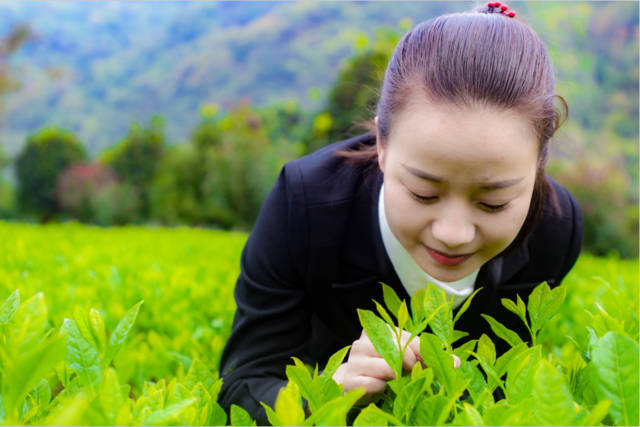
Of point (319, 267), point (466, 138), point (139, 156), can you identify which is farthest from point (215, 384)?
point (139, 156)

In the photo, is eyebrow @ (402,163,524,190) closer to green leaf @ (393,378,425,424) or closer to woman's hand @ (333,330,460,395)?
woman's hand @ (333,330,460,395)

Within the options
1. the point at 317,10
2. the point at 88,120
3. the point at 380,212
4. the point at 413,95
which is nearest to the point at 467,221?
the point at 413,95

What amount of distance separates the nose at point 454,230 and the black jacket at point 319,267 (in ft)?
1.62

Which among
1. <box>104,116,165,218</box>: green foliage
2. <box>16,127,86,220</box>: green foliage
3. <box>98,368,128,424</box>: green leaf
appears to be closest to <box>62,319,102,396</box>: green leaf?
<box>98,368,128,424</box>: green leaf

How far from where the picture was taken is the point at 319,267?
163cm

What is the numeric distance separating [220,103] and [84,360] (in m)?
13.5

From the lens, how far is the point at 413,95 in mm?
1318

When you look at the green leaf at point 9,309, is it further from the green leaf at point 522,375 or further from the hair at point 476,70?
the hair at point 476,70

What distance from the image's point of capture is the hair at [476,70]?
4.09 ft

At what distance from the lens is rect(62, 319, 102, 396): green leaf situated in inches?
29.1

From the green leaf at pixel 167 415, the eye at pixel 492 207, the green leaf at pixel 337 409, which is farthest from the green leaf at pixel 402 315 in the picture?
the eye at pixel 492 207

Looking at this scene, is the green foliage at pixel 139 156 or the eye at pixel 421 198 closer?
the eye at pixel 421 198

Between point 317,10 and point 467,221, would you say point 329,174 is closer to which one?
point 467,221

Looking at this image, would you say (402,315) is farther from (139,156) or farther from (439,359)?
(139,156)
